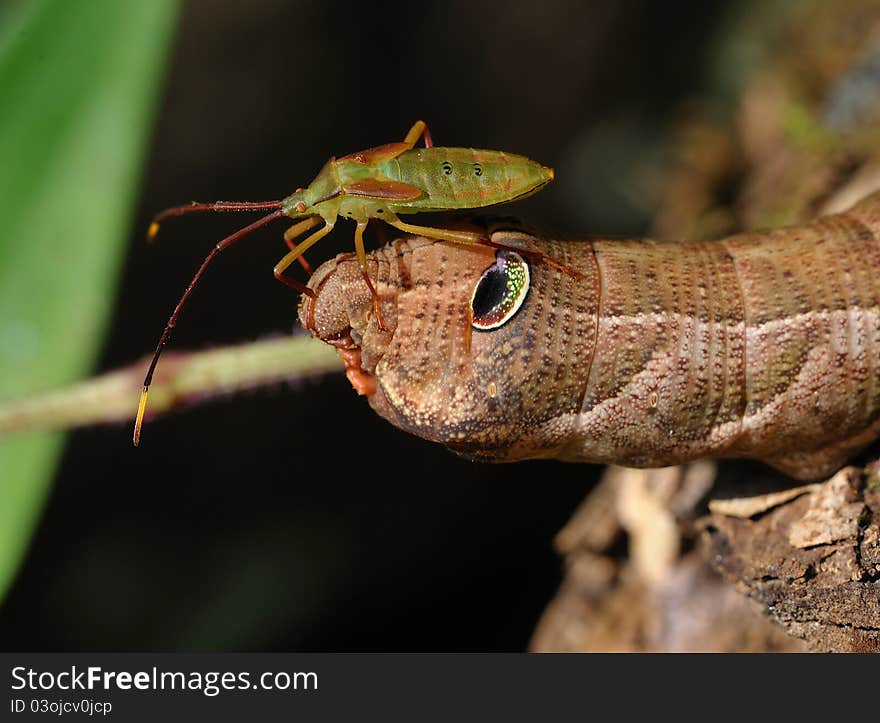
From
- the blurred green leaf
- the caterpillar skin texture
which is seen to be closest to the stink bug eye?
the caterpillar skin texture

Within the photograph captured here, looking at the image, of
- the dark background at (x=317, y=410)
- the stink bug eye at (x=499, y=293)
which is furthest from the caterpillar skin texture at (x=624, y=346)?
the dark background at (x=317, y=410)

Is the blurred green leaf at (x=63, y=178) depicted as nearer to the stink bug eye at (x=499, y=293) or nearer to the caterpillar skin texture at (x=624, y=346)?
the caterpillar skin texture at (x=624, y=346)

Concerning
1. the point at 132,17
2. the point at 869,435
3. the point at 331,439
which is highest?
the point at 132,17

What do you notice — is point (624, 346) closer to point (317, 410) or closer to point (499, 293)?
point (499, 293)

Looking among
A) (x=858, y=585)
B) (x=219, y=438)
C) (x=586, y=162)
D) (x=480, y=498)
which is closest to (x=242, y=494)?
(x=219, y=438)

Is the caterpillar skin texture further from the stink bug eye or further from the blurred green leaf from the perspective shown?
the blurred green leaf

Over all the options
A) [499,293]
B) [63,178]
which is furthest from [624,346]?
[63,178]

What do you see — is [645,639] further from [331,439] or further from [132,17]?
[132,17]
